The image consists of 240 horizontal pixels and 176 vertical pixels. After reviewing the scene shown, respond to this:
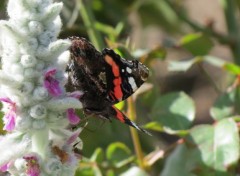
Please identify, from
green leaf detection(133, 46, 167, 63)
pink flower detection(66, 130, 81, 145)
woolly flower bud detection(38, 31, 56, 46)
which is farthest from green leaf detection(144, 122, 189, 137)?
woolly flower bud detection(38, 31, 56, 46)

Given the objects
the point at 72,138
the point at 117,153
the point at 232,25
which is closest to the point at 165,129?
the point at 117,153

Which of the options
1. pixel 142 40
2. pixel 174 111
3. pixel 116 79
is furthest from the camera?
pixel 142 40

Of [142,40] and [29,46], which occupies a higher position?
[29,46]

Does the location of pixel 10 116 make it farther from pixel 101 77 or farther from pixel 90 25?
pixel 90 25

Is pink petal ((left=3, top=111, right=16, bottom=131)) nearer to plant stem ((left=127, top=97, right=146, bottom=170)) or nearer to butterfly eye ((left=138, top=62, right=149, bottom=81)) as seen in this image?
butterfly eye ((left=138, top=62, right=149, bottom=81))

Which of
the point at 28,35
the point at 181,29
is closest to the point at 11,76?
the point at 28,35

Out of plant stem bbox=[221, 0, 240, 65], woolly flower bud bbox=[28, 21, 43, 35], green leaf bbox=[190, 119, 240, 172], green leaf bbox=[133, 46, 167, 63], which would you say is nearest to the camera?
woolly flower bud bbox=[28, 21, 43, 35]

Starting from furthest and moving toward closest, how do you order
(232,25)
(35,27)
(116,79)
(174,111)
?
(232,25)
(174,111)
(116,79)
(35,27)
